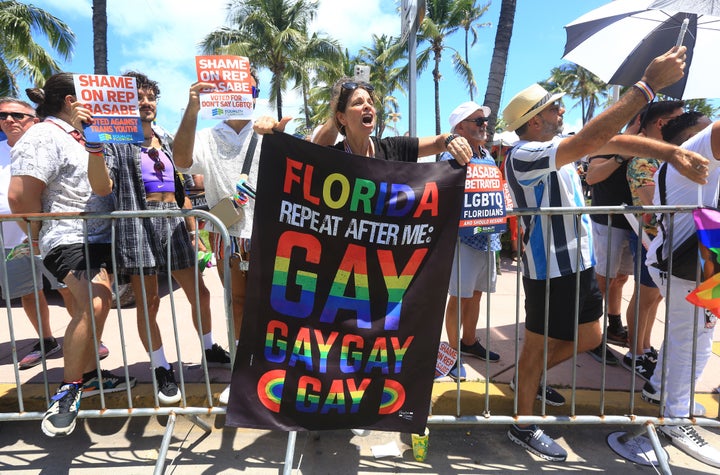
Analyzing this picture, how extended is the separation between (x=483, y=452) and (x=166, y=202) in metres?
2.78

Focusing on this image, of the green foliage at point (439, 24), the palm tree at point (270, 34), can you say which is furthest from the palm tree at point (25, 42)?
the green foliage at point (439, 24)

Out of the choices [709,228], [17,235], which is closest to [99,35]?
[17,235]

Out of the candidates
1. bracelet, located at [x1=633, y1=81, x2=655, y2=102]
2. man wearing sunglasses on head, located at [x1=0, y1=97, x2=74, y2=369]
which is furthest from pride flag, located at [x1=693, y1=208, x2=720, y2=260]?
man wearing sunglasses on head, located at [x1=0, y1=97, x2=74, y2=369]

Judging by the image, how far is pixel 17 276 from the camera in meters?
3.69

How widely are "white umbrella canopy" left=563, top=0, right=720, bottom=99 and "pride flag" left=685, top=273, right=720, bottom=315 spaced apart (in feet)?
4.58

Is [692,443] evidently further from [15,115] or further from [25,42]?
[25,42]

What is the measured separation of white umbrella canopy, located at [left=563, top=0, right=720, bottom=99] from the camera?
9.52 ft

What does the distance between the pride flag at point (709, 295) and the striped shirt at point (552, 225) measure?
21.3 inches

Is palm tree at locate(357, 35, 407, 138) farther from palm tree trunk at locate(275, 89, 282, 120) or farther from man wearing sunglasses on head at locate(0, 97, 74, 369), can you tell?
man wearing sunglasses on head at locate(0, 97, 74, 369)

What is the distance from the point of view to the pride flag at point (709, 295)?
7.79 feet

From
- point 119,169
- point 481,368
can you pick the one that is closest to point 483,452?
point 481,368

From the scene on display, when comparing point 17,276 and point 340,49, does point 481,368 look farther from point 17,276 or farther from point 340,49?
point 340,49

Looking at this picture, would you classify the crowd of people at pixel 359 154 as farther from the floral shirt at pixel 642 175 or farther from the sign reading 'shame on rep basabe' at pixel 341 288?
the sign reading 'shame on rep basabe' at pixel 341 288

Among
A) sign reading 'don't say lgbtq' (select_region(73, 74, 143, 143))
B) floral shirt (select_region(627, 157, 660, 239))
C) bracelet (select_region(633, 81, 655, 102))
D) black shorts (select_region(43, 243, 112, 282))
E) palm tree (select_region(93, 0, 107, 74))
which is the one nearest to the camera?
bracelet (select_region(633, 81, 655, 102))
